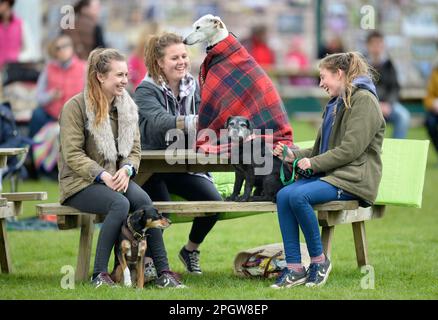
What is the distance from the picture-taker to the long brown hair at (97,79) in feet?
21.8

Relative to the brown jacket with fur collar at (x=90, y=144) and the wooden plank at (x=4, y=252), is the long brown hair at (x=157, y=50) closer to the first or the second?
the brown jacket with fur collar at (x=90, y=144)

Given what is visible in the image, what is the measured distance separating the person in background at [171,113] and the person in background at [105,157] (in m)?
0.47

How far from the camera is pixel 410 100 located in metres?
21.0

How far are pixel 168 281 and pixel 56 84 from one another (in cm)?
741

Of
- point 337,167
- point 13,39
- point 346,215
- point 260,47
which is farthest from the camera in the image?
point 260,47

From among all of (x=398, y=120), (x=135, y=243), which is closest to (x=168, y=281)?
(x=135, y=243)

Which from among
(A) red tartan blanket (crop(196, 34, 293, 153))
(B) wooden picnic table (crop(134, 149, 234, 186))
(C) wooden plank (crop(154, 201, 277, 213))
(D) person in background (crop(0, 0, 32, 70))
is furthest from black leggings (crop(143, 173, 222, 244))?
(D) person in background (crop(0, 0, 32, 70))

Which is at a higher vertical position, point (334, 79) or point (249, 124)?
point (334, 79)

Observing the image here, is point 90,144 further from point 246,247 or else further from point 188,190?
point 246,247

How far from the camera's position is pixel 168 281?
6559 millimetres

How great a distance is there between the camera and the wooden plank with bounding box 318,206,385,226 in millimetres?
6621

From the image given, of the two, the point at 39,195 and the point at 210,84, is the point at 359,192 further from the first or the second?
the point at 39,195

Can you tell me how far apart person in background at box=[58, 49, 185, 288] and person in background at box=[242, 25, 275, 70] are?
15.4 meters
